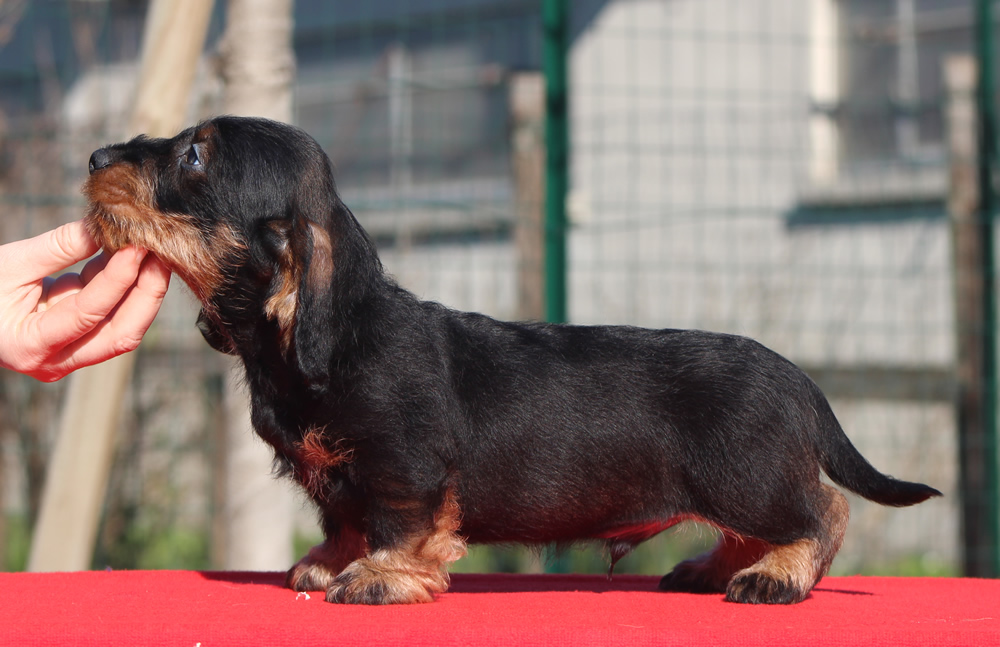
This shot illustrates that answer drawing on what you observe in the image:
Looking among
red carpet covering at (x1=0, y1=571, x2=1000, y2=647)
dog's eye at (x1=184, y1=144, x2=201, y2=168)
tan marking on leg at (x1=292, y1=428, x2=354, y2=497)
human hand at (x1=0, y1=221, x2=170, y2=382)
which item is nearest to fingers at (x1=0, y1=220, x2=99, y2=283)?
human hand at (x1=0, y1=221, x2=170, y2=382)

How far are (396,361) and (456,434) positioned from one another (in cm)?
26

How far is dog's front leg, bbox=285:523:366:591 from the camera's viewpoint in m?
3.11

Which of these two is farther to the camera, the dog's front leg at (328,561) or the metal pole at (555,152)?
the metal pole at (555,152)

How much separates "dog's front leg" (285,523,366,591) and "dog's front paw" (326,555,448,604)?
0.23m

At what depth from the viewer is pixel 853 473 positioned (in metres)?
3.06

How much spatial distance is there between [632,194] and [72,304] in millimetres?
6415

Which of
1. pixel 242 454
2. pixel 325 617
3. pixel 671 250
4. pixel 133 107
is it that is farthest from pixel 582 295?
pixel 325 617

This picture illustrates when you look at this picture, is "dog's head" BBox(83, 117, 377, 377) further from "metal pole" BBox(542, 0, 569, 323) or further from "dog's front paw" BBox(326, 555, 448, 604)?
"metal pole" BBox(542, 0, 569, 323)

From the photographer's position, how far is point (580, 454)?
2922 mm

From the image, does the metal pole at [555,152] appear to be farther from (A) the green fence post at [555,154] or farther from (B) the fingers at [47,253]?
(B) the fingers at [47,253]

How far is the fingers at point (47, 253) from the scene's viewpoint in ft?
9.49

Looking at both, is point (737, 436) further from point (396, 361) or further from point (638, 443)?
point (396, 361)

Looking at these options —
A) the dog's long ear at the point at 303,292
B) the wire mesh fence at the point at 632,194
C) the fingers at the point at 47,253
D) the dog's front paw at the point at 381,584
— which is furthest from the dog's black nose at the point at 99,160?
the wire mesh fence at the point at 632,194

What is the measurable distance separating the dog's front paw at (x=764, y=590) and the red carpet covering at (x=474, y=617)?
0.05 metres
